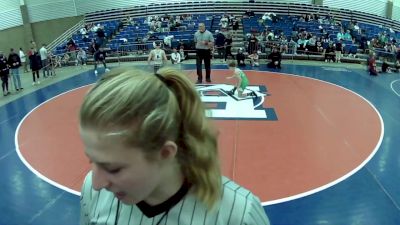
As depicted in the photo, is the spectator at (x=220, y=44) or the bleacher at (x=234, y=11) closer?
the spectator at (x=220, y=44)

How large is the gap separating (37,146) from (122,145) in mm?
8059

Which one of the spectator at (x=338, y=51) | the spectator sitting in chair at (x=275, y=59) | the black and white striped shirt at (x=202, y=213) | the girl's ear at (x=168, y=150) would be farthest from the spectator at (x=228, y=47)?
the girl's ear at (x=168, y=150)

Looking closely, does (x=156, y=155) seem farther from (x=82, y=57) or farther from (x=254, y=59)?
(x=82, y=57)

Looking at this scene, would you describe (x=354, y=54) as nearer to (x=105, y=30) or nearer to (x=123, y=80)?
(x=105, y=30)

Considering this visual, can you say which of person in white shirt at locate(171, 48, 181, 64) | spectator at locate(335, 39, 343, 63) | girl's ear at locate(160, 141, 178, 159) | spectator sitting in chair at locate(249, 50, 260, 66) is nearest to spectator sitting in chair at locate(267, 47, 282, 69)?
spectator sitting in chair at locate(249, 50, 260, 66)

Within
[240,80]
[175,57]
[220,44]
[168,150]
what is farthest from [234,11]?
[168,150]

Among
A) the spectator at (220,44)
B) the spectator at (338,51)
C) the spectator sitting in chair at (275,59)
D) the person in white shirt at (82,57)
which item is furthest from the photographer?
the person in white shirt at (82,57)

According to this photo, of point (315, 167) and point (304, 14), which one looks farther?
point (304, 14)

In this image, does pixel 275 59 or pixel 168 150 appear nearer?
pixel 168 150

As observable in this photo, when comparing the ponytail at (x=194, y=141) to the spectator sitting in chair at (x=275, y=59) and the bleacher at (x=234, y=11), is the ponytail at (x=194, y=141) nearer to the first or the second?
the spectator sitting in chair at (x=275, y=59)

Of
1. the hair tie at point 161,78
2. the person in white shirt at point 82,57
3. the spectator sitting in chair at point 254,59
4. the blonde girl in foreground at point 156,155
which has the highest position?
the hair tie at point 161,78

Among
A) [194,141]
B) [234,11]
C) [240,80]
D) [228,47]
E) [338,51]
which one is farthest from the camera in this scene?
[234,11]

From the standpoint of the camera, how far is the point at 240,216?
4.47 feet

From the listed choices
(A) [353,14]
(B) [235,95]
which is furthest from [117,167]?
(A) [353,14]
